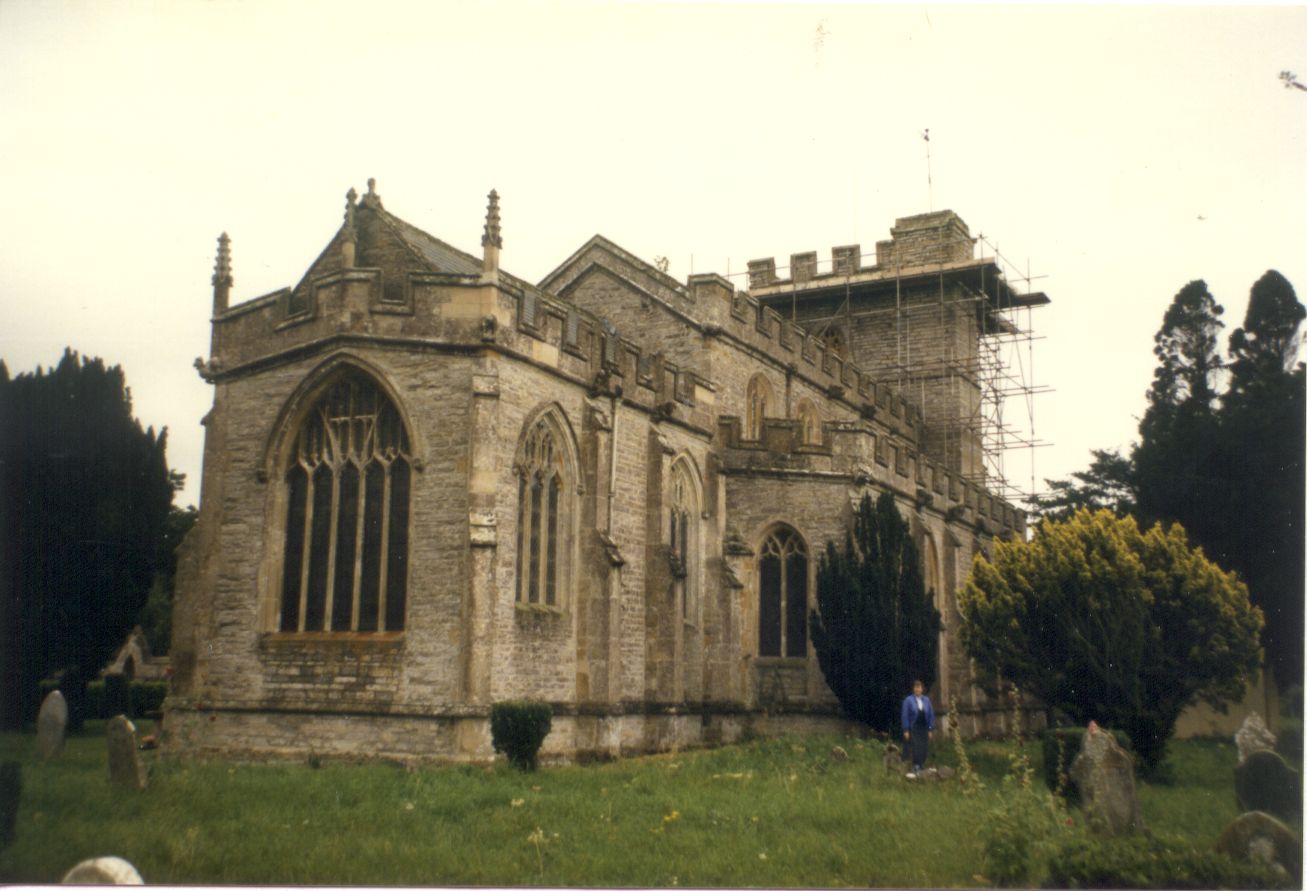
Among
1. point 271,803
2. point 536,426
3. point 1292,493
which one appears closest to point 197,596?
point 536,426

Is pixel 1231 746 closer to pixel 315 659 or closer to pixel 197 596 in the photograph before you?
pixel 315 659

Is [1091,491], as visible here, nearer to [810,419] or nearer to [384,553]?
[810,419]

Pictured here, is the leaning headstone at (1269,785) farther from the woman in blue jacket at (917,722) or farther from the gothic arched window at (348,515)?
the gothic arched window at (348,515)

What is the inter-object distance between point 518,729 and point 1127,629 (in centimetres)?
985

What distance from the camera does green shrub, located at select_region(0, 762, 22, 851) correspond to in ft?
Answer: 33.3

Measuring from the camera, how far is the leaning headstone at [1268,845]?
417 inches

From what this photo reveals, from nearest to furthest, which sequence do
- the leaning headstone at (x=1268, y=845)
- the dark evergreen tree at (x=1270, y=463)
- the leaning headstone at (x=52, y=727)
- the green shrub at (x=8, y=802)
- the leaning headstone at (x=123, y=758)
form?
the green shrub at (x=8, y=802)
the leaning headstone at (x=1268, y=845)
the leaning headstone at (x=123, y=758)
the leaning headstone at (x=52, y=727)
the dark evergreen tree at (x=1270, y=463)

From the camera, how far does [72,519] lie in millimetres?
21312

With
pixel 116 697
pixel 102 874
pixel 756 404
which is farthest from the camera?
pixel 116 697

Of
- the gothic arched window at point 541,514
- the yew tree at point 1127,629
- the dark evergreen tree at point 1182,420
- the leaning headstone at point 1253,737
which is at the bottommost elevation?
the leaning headstone at point 1253,737

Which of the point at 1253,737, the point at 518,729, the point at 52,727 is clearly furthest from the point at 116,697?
the point at 1253,737

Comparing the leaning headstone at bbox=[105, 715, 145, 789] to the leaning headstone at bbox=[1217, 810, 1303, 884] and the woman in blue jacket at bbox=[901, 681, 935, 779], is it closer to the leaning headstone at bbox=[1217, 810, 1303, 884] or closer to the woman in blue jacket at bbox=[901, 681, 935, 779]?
the woman in blue jacket at bbox=[901, 681, 935, 779]

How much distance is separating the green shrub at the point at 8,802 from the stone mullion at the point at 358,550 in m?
7.29

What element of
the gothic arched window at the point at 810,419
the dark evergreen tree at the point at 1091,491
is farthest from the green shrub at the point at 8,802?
the dark evergreen tree at the point at 1091,491
